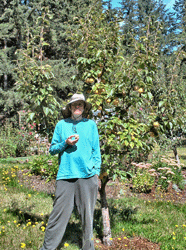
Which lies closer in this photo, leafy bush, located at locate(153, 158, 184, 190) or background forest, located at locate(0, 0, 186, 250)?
background forest, located at locate(0, 0, 186, 250)

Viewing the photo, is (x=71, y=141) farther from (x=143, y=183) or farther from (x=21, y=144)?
(x=21, y=144)

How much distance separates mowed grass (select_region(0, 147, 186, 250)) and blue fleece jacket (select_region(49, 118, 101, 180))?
69cm

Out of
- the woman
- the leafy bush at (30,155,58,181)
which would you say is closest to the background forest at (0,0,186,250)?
the woman

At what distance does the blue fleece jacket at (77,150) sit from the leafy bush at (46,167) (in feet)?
10.1

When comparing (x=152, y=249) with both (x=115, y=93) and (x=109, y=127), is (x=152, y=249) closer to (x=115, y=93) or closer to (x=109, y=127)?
(x=109, y=127)

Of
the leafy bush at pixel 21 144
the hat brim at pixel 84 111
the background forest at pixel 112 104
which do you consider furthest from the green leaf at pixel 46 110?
the leafy bush at pixel 21 144

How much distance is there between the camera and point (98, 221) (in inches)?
131

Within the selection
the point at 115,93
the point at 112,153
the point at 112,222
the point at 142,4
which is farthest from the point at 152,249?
the point at 142,4

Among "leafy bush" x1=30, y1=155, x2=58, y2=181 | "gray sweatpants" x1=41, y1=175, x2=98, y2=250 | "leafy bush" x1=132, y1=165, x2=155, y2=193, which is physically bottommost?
"leafy bush" x1=132, y1=165, x2=155, y2=193

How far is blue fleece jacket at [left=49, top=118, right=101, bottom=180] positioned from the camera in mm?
2314

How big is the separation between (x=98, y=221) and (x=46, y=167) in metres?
2.51

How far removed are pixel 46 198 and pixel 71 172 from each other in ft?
7.16

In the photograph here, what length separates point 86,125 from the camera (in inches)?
95.6

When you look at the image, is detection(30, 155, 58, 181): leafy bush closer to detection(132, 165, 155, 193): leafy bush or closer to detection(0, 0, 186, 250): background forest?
detection(0, 0, 186, 250): background forest
